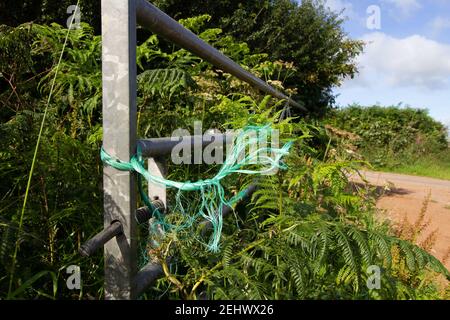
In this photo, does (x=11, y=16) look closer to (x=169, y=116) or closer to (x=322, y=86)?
(x=169, y=116)

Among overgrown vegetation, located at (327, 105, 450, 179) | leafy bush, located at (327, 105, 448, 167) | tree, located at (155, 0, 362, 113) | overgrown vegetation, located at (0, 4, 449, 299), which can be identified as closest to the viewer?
overgrown vegetation, located at (0, 4, 449, 299)

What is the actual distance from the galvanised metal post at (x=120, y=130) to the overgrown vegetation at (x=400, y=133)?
615 inches

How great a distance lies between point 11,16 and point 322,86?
679cm

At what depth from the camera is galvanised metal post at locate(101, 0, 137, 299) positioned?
1.01 m

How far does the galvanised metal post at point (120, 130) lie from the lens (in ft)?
3.30

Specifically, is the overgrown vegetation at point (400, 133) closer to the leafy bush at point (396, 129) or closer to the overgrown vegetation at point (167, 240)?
the leafy bush at point (396, 129)

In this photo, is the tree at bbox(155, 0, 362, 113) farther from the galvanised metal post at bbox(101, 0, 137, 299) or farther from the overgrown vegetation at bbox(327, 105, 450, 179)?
the overgrown vegetation at bbox(327, 105, 450, 179)

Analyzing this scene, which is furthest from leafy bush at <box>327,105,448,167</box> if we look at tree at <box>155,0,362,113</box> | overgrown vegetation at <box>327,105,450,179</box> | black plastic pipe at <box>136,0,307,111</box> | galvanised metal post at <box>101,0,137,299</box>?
galvanised metal post at <box>101,0,137,299</box>

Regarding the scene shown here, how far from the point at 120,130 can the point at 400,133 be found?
1934cm

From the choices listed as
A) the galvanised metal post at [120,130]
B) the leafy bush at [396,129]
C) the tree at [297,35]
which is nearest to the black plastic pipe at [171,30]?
the galvanised metal post at [120,130]

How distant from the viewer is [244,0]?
750 cm

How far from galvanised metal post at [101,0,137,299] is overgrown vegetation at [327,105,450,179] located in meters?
15.6
